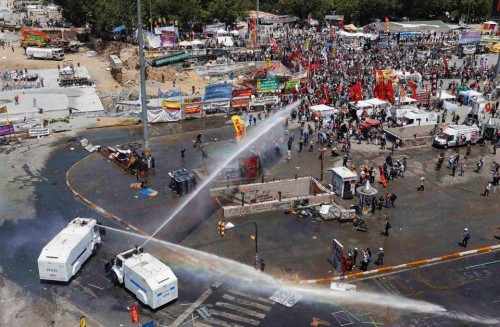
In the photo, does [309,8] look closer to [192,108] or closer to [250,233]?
[192,108]

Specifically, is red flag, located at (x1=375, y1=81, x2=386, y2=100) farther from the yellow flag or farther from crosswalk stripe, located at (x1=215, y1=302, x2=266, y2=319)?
crosswalk stripe, located at (x1=215, y1=302, x2=266, y2=319)

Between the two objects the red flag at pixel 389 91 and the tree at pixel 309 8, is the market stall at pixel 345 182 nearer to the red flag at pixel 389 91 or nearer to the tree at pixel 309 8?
the red flag at pixel 389 91

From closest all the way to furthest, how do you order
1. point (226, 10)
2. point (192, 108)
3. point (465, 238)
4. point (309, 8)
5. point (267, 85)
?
point (465, 238)
point (192, 108)
point (267, 85)
point (226, 10)
point (309, 8)

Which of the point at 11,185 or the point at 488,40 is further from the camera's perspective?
the point at 488,40

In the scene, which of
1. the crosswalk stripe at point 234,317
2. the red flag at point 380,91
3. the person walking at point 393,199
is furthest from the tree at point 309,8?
the crosswalk stripe at point 234,317

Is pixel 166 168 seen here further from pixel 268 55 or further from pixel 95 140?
pixel 268 55

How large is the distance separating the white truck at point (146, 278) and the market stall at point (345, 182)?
57.7ft

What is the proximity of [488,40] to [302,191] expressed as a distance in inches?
3296

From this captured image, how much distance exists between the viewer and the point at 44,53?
90750 mm

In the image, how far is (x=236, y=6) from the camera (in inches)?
4291

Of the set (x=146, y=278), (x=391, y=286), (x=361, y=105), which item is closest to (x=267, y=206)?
(x=391, y=286)

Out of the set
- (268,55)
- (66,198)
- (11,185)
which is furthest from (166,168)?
(268,55)

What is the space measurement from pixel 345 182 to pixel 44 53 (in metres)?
69.2

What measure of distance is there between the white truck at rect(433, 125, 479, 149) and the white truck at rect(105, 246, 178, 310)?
112ft
